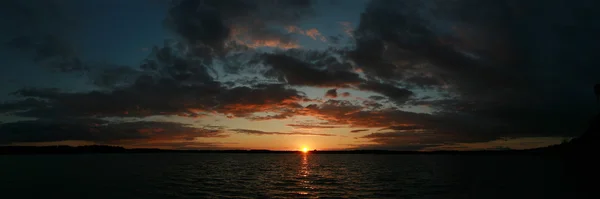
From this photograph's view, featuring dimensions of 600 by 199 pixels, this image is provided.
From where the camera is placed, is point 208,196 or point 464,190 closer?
point 208,196

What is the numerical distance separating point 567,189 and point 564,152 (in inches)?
6974

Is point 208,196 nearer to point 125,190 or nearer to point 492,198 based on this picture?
point 125,190

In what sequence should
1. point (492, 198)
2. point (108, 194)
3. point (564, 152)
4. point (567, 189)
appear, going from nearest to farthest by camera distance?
point (492, 198), point (108, 194), point (567, 189), point (564, 152)

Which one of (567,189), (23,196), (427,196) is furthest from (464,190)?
(23,196)

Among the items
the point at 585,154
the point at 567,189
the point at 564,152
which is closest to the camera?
the point at 567,189

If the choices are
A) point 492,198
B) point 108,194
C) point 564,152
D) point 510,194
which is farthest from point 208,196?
point 564,152

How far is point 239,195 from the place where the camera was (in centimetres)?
4028

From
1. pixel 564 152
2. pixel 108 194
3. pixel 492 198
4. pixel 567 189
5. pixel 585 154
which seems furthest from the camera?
pixel 564 152

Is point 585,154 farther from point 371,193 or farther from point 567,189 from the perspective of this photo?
point 371,193

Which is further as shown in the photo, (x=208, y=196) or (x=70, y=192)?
(x=70, y=192)

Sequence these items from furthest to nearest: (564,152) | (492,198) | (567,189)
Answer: (564,152)
(567,189)
(492,198)

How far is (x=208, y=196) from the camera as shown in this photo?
3947cm

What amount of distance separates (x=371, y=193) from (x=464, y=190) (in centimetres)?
1176

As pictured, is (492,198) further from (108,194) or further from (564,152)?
(564,152)
